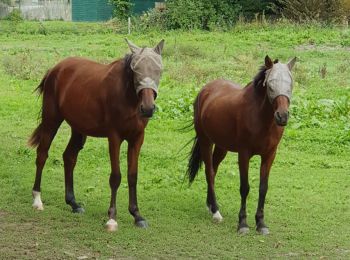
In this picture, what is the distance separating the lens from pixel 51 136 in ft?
29.9

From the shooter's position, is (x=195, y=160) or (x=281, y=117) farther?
(x=195, y=160)

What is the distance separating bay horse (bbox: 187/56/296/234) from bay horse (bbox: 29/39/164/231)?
940 millimetres

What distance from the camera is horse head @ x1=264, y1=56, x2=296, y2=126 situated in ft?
24.6

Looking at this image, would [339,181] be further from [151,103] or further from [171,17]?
[171,17]

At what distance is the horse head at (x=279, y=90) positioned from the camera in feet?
24.6

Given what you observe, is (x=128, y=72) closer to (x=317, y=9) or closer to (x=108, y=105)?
(x=108, y=105)

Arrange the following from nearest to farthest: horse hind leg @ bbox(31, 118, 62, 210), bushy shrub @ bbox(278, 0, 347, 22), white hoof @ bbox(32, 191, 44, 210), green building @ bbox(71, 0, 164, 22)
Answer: white hoof @ bbox(32, 191, 44, 210) < horse hind leg @ bbox(31, 118, 62, 210) < bushy shrub @ bbox(278, 0, 347, 22) < green building @ bbox(71, 0, 164, 22)

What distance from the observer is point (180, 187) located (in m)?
10.1

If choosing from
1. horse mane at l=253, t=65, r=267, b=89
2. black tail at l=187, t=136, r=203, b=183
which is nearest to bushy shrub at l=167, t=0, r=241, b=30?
black tail at l=187, t=136, r=203, b=183

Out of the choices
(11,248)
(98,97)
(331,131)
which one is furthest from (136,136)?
(331,131)

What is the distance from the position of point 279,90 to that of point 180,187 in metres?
2.99

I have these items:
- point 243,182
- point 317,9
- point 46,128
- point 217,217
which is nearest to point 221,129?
point 243,182

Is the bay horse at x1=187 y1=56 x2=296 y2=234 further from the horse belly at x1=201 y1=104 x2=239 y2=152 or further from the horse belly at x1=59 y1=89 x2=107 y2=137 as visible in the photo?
the horse belly at x1=59 y1=89 x2=107 y2=137

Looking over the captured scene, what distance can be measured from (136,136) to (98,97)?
24.0 inches
